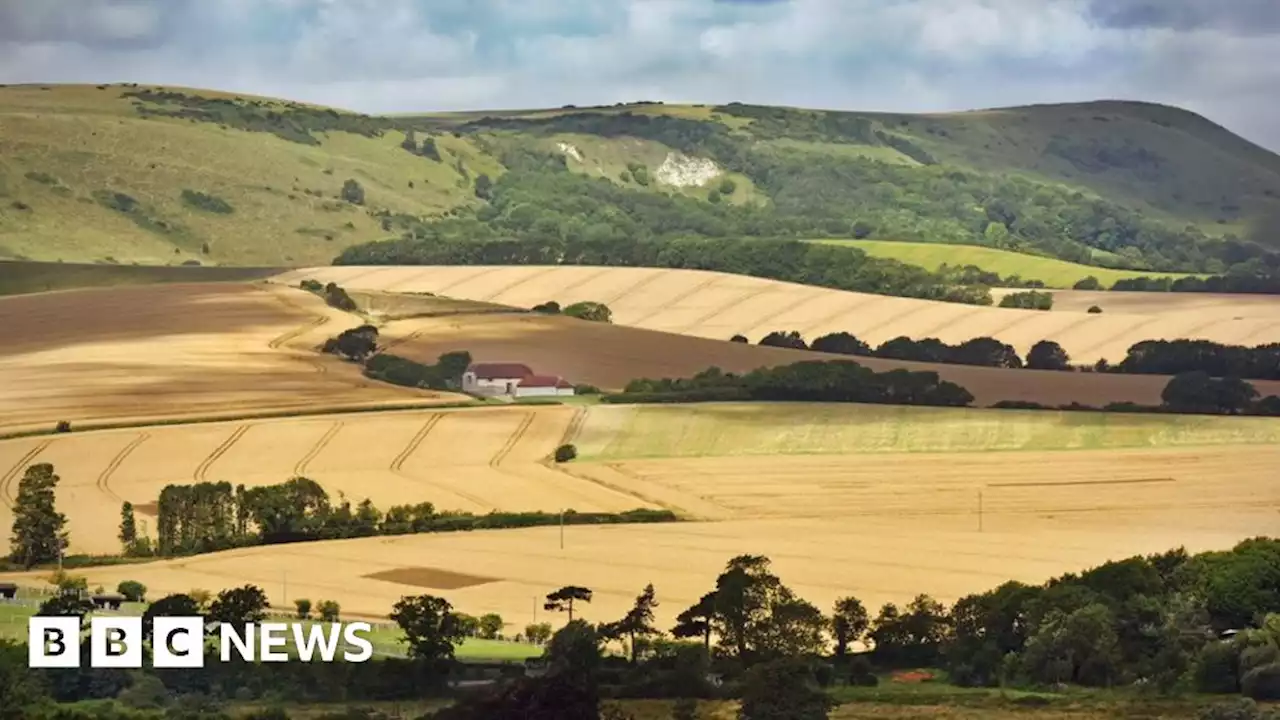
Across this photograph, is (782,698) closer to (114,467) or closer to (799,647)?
(799,647)

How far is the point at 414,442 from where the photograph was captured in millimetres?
119250

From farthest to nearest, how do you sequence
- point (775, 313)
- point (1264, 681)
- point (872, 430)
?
point (775, 313) → point (872, 430) → point (1264, 681)

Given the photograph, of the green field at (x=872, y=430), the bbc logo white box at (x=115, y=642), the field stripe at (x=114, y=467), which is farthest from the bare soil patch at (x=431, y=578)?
the green field at (x=872, y=430)

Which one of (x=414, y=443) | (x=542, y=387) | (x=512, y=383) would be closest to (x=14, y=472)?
(x=414, y=443)

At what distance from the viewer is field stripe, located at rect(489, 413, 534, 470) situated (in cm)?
11575

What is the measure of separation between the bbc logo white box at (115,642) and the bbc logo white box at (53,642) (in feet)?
1.86

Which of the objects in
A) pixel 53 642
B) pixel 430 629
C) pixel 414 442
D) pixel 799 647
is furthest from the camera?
pixel 414 442

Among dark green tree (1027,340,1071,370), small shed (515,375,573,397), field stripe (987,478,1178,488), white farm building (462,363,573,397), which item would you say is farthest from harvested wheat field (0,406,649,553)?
dark green tree (1027,340,1071,370)

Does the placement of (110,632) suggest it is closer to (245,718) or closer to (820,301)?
(245,718)

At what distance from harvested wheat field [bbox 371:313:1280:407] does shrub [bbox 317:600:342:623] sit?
57172mm

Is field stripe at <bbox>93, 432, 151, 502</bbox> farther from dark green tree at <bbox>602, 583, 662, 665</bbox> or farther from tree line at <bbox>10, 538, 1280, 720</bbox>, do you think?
dark green tree at <bbox>602, 583, 662, 665</bbox>

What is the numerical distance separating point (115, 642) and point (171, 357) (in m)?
Answer: 76.0

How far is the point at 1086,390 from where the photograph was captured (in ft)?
455

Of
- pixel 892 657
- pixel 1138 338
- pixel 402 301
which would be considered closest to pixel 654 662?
pixel 892 657
